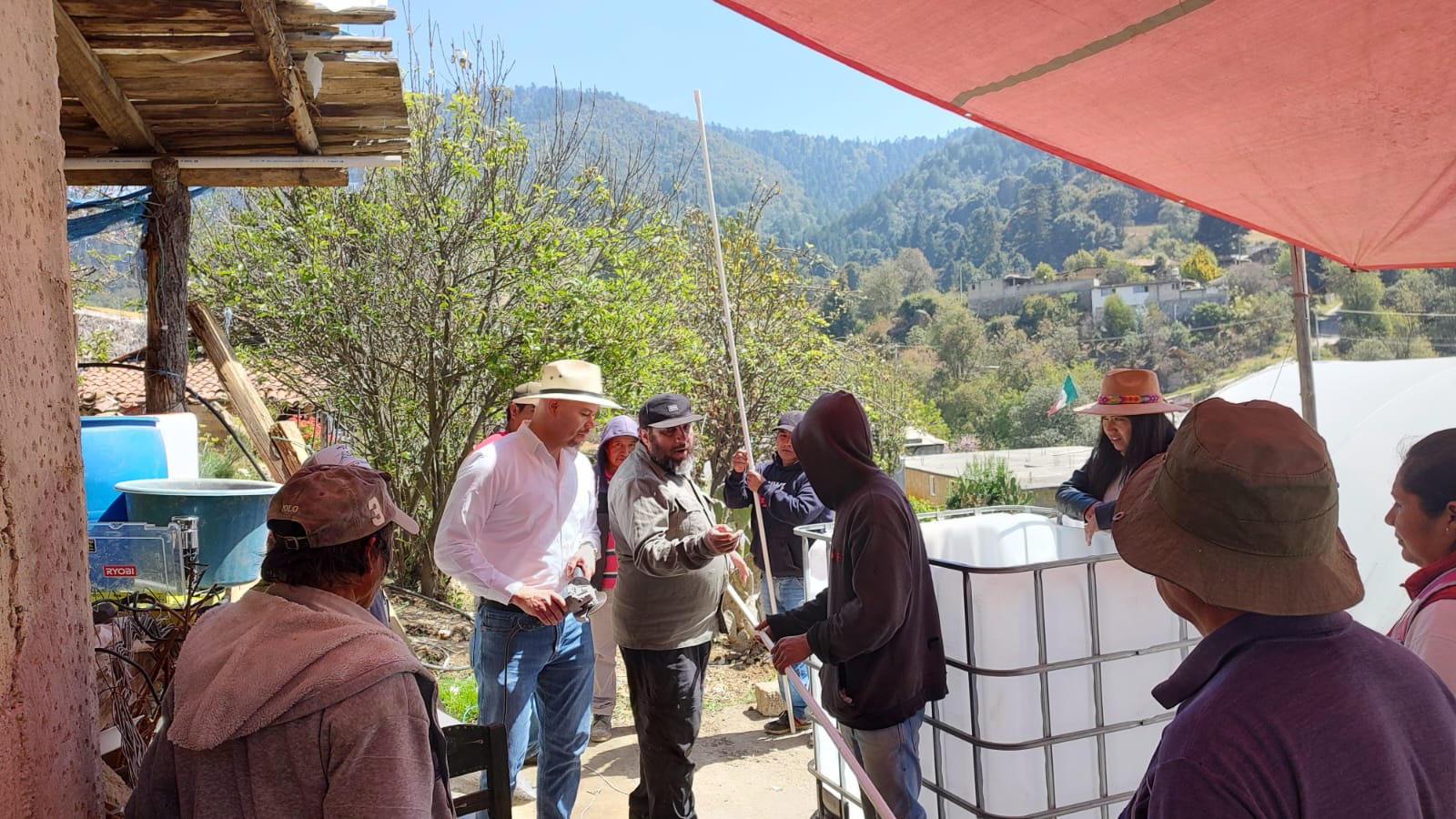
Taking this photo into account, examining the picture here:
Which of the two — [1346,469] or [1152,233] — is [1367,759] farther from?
[1152,233]

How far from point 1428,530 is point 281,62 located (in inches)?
163

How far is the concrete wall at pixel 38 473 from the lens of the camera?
4.40ft

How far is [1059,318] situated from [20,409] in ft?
224

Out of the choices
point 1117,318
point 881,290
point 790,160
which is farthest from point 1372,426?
point 790,160

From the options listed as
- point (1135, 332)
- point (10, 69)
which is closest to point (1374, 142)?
point (10, 69)

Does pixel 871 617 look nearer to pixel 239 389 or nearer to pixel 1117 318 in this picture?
pixel 239 389

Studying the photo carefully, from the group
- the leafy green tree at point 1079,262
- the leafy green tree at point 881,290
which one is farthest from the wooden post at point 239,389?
the leafy green tree at point 1079,262

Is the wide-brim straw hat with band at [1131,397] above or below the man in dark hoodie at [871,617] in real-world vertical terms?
above

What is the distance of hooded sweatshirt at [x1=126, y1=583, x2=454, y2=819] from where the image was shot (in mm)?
1451

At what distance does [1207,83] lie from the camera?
239cm

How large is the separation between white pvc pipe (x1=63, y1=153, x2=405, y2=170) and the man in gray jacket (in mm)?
2449

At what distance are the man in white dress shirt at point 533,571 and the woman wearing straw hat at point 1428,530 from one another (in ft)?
7.96

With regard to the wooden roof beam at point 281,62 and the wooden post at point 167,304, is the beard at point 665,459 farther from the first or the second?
the wooden post at point 167,304

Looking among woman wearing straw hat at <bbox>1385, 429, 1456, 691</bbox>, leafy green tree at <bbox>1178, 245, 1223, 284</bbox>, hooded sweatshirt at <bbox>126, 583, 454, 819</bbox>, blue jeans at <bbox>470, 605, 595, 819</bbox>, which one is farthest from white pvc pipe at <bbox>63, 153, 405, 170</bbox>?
leafy green tree at <bbox>1178, 245, 1223, 284</bbox>
